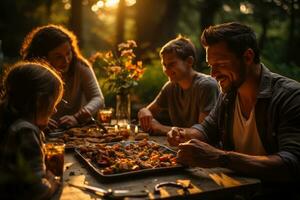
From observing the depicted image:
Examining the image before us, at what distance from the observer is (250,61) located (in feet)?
9.86

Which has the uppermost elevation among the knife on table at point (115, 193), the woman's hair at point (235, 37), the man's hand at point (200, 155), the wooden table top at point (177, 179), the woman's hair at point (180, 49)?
the woman's hair at point (235, 37)

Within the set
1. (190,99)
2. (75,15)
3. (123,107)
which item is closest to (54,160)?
(123,107)

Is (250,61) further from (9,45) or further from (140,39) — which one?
(9,45)

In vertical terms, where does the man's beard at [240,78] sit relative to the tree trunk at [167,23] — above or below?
below

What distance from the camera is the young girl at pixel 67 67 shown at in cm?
433

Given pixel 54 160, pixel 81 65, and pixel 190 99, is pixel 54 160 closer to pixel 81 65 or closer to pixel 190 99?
pixel 190 99

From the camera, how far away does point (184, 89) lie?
170 inches

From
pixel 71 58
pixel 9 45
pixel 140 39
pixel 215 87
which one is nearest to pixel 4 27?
pixel 9 45

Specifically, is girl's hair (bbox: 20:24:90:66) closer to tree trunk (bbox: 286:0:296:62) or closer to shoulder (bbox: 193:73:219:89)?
shoulder (bbox: 193:73:219:89)

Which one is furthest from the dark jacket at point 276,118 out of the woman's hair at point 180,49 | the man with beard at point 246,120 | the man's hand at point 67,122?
the man's hand at point 67,122

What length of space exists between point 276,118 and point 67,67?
260 cm

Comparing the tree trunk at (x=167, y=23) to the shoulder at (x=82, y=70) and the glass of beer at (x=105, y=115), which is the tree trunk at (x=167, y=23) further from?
the glass of beer at (x=105, y=115)

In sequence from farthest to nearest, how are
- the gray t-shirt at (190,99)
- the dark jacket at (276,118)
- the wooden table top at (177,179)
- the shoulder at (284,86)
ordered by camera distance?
the gray t-shirt at (190,99) → the shoulder at (284,86) → the dark jacket at (276,118) → the wooden table top at (177,179)

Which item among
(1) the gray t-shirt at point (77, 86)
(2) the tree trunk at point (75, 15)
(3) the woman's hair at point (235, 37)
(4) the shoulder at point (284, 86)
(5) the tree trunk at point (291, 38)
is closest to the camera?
(4) the shoulder at point (284, 86)
